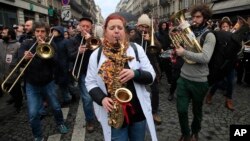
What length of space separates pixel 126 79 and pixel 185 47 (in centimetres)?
167

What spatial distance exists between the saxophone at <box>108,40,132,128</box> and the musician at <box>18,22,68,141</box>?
6.34ft

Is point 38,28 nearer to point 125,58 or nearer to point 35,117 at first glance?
point 35,117

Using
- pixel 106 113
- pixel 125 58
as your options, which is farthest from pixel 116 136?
pixel 125 58

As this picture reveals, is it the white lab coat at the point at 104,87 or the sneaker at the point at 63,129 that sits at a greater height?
the white lab coat at the point at 104,87

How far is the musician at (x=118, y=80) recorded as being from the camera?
2.42 meters

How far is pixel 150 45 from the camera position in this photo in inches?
191

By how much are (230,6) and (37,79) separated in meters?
19.1

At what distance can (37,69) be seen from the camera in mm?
4055

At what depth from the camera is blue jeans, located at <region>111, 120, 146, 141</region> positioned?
2525 mm

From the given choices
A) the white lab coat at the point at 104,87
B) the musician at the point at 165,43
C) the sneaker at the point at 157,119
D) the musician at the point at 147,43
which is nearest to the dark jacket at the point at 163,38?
the musician at the point at 165,43

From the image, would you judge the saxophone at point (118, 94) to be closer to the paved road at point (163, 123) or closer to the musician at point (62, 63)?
the paved road at point (163, 123)

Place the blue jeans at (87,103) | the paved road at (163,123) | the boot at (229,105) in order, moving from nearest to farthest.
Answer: the paved road at (163,123) < the blue jeans at (87,103) < the boot at (229,105)

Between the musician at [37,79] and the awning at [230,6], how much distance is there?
15907 millimetres

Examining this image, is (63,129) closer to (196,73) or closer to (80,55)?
(80,55)
